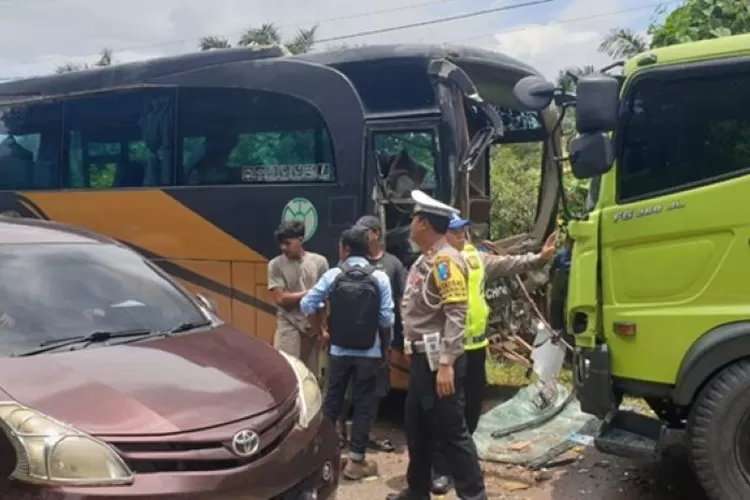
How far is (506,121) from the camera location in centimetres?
836

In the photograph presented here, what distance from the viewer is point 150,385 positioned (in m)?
3.79

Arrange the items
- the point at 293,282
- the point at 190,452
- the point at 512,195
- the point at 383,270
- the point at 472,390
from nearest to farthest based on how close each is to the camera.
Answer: the point at 190,452, the point at 472,390, the point at 383,270, the point at 293,282, the point at 512,195

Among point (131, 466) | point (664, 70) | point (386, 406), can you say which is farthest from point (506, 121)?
point (131, 466)

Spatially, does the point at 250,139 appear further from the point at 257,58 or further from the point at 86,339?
the point at 86,339

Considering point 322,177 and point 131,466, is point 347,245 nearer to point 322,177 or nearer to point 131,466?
point 322,177

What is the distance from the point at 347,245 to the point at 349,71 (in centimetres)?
200

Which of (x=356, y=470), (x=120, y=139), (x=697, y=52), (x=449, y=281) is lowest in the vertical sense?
(x=356, y=470)

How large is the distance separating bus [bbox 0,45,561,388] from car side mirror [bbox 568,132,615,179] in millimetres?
1869

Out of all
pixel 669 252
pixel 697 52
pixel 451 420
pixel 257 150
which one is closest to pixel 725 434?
pixel 669 252

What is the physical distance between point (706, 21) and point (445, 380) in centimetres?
902

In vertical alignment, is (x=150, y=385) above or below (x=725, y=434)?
above

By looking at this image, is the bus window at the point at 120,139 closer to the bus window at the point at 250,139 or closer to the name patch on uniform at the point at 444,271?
the bus window at the point at 250,139

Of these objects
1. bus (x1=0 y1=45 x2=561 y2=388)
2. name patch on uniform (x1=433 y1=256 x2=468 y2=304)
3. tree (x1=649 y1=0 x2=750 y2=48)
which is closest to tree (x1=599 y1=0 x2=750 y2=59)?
tree (x1=649 y1=0 x2=750 y2=48)

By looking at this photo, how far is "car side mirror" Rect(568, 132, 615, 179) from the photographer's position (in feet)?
16.1
